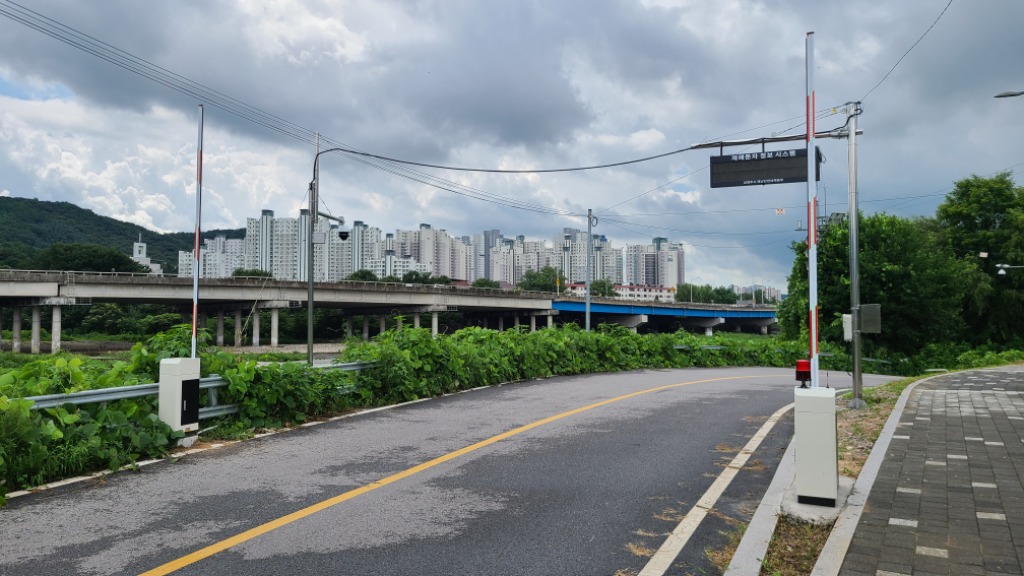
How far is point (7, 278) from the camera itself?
49812 millimetres

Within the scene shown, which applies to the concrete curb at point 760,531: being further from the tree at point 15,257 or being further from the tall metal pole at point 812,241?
the tree at point 15,257

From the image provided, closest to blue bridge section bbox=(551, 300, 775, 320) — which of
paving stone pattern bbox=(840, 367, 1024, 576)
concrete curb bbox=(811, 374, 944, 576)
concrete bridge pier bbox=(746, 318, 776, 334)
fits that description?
concrete bridge pier bbox=(746, 318, 776, 334)

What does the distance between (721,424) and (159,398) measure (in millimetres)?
7770

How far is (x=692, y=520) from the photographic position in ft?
17.0

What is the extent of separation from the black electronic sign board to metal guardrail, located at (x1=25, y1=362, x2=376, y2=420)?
37.6 feet

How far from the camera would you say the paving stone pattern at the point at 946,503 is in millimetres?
4062

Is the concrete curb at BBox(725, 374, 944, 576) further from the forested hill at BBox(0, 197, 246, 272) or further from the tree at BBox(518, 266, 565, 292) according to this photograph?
the tree at BBox(518, 266, 565, 292)

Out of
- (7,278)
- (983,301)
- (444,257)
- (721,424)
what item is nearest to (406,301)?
(7,278)

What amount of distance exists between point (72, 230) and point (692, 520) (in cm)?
15265

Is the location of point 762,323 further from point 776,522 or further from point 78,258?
point 776,522

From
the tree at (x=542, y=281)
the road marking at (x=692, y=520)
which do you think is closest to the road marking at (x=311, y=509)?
the road marking at (x=692, y=520)

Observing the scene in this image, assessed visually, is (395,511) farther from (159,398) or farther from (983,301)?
(983,301)

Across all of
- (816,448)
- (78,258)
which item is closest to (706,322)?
(78,258)

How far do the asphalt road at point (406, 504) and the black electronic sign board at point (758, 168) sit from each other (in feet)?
21.6
